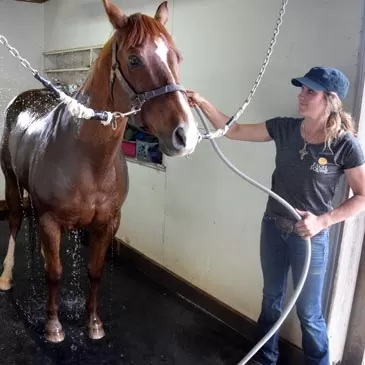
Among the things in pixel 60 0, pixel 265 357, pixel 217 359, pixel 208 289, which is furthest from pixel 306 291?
pixel 60 0

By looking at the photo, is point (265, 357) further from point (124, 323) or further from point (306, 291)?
point (124, 323)

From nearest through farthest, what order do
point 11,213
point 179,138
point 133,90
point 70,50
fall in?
point 179,138
point 133,90
point 11,213
point 70,50

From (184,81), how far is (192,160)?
1.63 feet

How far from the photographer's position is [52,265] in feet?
6.53

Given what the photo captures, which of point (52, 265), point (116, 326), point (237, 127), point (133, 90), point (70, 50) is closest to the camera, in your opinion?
point (133, 90)

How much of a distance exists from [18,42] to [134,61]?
10.8 ft

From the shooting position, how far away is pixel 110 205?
1876 millimetres

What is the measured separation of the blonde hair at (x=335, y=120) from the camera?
4.84ft

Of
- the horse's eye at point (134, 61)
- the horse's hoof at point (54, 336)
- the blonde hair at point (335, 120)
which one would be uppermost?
the horse's eye at point (134, 61)

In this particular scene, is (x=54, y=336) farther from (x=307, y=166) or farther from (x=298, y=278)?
(x=307, y=166)

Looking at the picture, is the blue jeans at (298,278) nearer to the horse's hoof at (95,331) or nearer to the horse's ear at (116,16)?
the horse's hoof at (95,331)

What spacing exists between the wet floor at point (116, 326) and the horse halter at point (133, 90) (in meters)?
1.37

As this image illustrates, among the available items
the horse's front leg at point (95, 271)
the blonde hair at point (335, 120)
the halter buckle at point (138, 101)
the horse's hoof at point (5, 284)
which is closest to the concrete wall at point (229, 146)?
the blonde hair at point (335, 120)

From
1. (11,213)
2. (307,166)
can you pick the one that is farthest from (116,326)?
(307,166)
